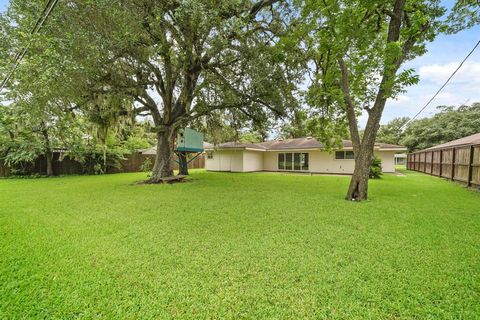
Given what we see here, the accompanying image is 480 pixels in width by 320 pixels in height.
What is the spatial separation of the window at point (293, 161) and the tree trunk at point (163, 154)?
415 inches

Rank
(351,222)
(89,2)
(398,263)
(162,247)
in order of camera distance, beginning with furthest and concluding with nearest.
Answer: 1. (89,2)
2. (351,222)
3. (162,247)
4. (398,263)

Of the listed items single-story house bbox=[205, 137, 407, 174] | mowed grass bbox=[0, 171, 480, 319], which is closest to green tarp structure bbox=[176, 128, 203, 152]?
single-story house bbox=[205, 137, 407, 174]

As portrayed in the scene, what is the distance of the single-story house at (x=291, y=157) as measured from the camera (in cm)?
1627

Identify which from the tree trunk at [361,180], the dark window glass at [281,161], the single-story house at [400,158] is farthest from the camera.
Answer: the single-story house at [400,158]

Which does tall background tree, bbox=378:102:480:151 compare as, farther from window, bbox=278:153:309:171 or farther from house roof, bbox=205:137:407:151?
window, bbox=278:153:309:171

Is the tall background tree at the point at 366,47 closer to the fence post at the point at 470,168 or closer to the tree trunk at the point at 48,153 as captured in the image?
the fence post at the point at 470,168

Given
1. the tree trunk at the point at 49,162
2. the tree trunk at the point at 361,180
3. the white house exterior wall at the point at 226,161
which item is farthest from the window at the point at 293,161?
the tree trunk at the point at 49,162

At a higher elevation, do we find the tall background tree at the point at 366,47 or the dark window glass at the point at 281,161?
the tall background tree at the point at 366,47

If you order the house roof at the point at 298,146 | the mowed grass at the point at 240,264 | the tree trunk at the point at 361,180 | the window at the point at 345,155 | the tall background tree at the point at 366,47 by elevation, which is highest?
the tall background tree at the point at 366,47

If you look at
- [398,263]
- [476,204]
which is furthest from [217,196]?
[476,204]

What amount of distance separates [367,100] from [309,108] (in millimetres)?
2328

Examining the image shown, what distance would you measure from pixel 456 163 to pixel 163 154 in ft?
48.4

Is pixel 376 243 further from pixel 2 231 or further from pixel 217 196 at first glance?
pixel 2 231

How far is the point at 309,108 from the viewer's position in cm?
887
